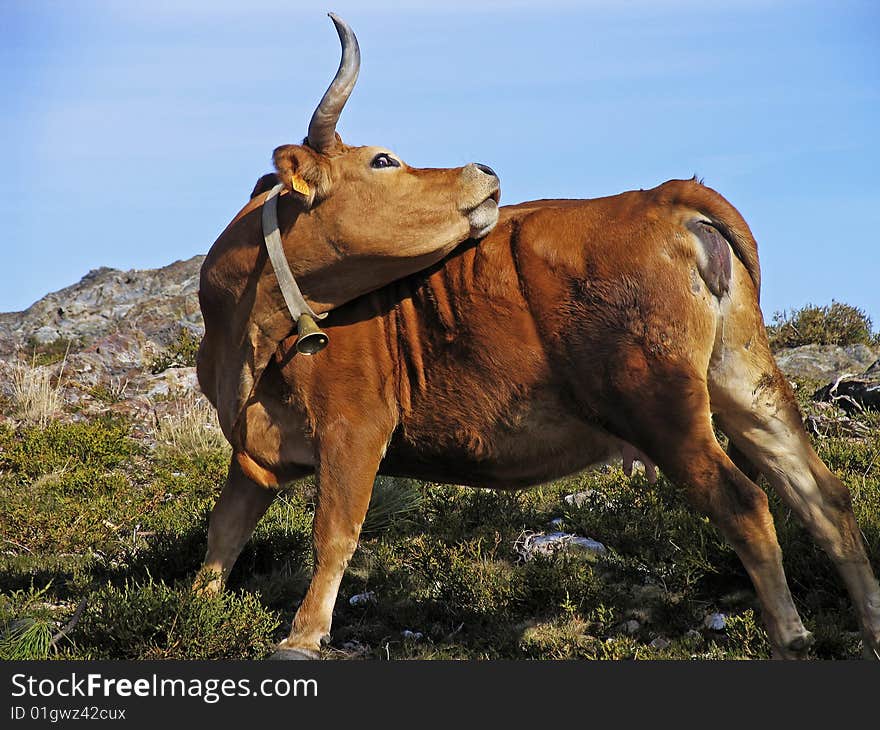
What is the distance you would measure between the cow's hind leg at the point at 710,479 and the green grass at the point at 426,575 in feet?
2.63

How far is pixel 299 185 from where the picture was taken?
547 centimetres

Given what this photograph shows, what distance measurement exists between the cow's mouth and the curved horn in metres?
0.94

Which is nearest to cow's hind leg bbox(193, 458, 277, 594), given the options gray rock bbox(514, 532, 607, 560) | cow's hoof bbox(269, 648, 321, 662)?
cow's hoof bbox(269, 648, 321, 662)

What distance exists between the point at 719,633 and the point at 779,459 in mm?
1296

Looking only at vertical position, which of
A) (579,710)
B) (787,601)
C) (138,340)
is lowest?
(579,710)

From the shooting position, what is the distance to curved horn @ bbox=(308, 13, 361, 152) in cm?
543

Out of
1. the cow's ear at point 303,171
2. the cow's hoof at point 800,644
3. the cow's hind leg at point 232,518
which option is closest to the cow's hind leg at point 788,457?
the cow's hoof at point 800,644

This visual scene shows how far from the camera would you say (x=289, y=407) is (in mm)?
5832

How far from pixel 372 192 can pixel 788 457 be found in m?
2.79

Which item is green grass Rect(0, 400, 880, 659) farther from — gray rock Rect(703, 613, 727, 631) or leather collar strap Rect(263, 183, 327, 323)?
leather collar strap Rect(263, 183, 327, 323)

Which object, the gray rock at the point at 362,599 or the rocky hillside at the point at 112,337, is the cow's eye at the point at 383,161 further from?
the rocky hillside at the point at 112,337

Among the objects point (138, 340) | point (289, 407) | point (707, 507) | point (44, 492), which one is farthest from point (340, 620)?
point (138, 340)

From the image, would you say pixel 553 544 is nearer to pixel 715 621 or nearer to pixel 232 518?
pixel 715 621

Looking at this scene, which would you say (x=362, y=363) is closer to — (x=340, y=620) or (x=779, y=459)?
(x=340, y=620)
